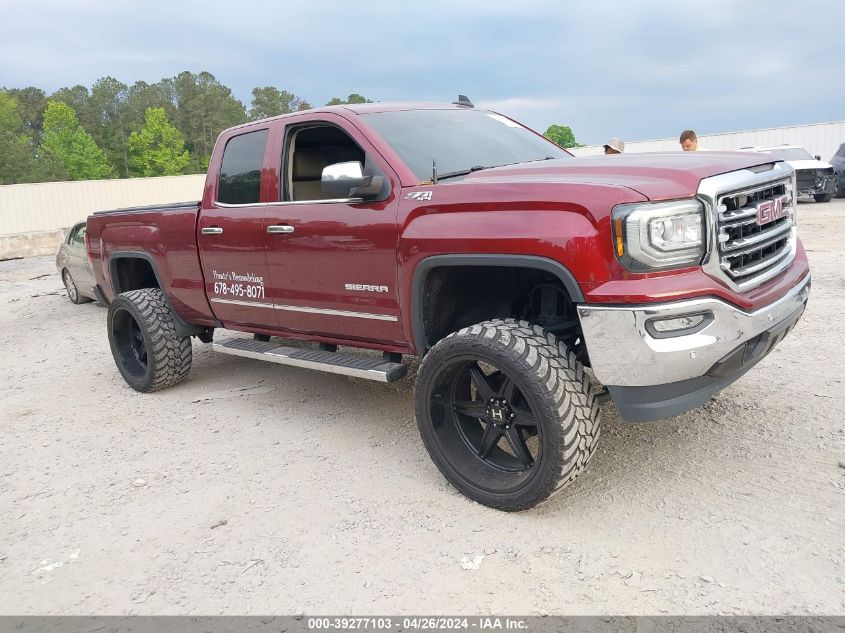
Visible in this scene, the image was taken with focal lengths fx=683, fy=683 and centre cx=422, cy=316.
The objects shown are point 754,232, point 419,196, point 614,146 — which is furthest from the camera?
point 614,146

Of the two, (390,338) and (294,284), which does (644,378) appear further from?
(294,284)

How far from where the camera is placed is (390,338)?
398cm

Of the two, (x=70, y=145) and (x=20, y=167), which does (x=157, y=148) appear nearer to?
(x=70, y=145)

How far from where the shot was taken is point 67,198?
93.9 feet

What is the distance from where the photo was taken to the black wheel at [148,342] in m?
5.53

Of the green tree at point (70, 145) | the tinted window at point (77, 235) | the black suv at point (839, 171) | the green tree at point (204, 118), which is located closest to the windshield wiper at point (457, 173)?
the tinted window at point (77, 235)

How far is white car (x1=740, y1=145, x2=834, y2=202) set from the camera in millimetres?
17922

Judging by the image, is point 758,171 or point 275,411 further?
point 275,411

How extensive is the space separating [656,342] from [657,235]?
17.3 inches

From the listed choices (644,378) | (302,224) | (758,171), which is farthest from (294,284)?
(758,171)

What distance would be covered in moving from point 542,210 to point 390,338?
132 centimetres

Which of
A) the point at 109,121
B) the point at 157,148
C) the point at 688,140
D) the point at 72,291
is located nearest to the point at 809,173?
the point at 688,140

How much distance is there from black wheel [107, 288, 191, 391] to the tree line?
64.4 m

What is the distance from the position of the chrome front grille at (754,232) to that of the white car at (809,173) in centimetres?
1617
